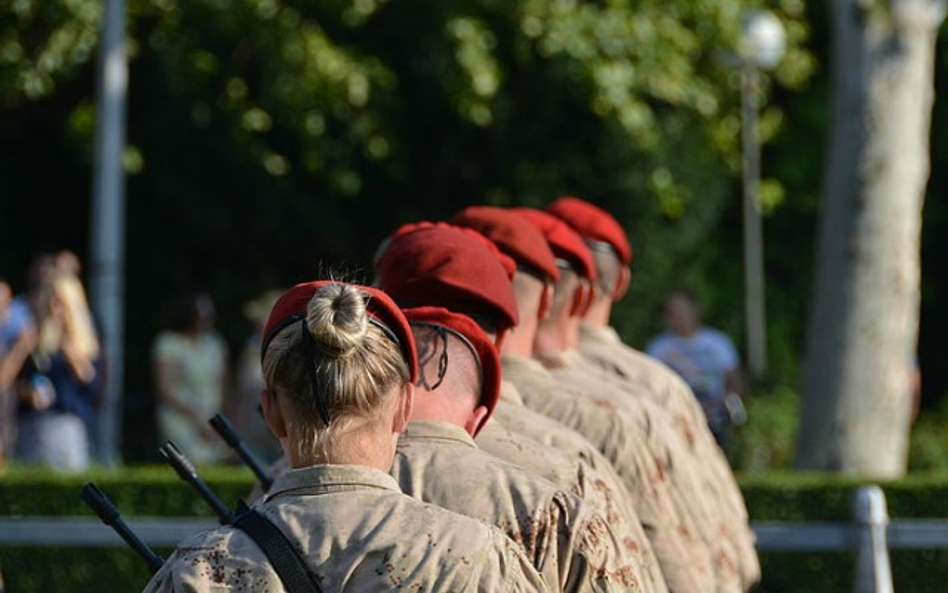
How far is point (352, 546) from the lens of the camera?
376cm

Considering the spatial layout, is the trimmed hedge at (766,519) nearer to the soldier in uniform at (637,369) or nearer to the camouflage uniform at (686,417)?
the soldier in uniform at (637,369)

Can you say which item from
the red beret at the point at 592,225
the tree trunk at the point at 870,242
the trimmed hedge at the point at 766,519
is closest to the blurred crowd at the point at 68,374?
the trimmed hedge at the point at 766,519

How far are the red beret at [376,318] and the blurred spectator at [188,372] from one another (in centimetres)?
1142

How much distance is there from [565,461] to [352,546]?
1521mm

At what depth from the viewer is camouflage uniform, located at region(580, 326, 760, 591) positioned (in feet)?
25.8

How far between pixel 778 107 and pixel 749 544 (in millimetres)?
17335

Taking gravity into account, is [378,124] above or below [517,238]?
above

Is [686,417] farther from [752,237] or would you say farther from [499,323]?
[752,237]

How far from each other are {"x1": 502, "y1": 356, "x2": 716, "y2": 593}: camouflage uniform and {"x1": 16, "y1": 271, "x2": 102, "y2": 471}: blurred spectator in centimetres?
778

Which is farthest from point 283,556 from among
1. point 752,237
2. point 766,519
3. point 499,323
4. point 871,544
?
point 752,237

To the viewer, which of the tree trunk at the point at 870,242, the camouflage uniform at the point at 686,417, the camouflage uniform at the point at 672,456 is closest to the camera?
the camouflage uniform at the point at 672,456

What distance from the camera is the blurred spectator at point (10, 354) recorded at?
46.7 ft

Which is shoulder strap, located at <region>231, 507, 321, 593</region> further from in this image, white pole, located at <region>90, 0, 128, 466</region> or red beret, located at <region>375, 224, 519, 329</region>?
white pole, located at <region>90, 0, 128, 466</region>

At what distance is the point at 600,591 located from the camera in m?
4.54
